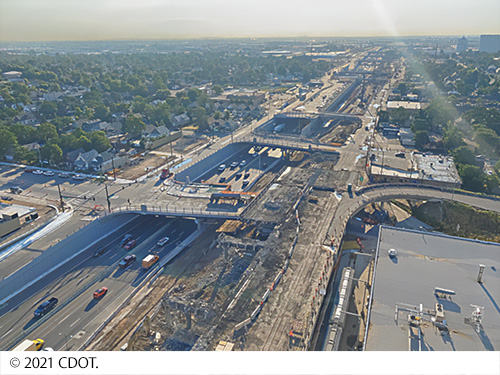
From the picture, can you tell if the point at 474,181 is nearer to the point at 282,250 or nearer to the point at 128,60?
the point at 282,250

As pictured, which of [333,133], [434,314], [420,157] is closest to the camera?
[434,314]

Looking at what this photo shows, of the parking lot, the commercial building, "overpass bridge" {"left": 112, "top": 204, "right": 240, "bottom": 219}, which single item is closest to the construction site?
"overpass bridge" {"left": 112, "top": 204, "right": 240, "bottom": 219}

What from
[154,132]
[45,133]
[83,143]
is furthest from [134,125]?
[45,133]

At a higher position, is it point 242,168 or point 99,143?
point 99,143

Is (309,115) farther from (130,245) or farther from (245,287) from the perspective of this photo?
(245,287)

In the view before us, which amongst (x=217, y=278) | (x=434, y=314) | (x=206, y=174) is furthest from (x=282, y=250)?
(x=206, y=174)

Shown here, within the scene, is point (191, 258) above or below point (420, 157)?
below

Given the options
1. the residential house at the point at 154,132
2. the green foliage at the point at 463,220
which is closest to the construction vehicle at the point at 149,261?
the green foliage at the point at 463,220
